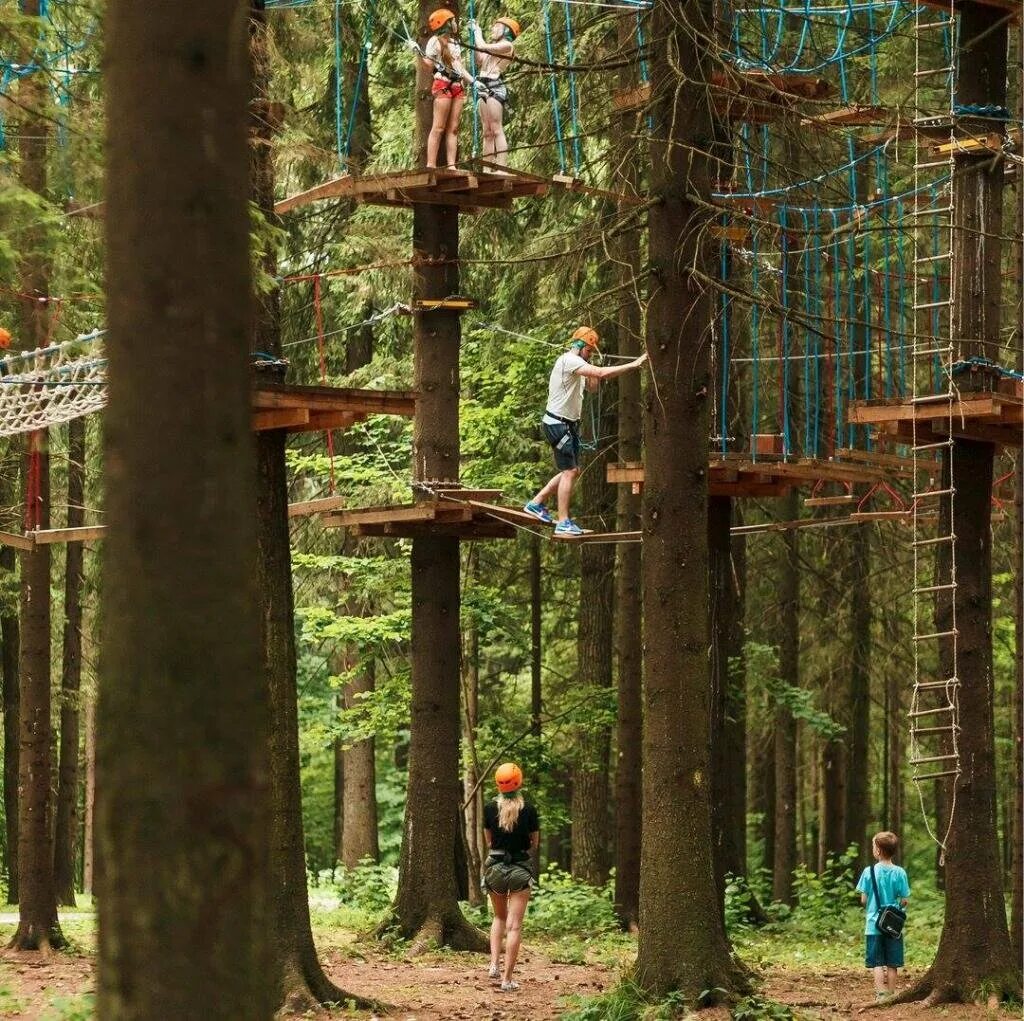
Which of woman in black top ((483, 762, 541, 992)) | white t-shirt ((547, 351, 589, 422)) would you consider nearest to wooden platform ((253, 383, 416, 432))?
woman in black top ((483, 762, 541, 992))

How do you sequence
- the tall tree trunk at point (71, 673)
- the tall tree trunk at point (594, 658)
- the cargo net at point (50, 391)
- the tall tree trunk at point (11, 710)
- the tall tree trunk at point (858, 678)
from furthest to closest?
the tall tree trunk at point (11, 710)
the tall tree trunk at point (858, 678)
the tall tree trunk at point (594, 658)
the tall tree trunk at point (71, 673)
the cargo net at point (50, 391)

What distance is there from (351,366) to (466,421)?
13.9 ft

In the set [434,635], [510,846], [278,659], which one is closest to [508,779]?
[510,846]

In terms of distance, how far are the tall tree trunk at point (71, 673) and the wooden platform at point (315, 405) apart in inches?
196

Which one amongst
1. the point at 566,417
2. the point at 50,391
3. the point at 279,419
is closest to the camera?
the point at 279,419

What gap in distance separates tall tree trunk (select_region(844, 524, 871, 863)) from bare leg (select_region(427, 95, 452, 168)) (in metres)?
8.94

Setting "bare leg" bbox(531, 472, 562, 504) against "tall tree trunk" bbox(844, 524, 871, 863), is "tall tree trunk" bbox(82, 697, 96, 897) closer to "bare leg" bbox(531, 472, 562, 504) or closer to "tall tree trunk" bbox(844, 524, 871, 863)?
"tall tree trunk" bbox(844, 524, 871, 863)

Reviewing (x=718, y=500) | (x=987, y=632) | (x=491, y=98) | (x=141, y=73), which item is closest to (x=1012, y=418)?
(x=987, y=632)

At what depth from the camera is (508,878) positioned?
1132cm

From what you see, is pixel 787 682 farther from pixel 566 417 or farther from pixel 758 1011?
pixel 758 1011

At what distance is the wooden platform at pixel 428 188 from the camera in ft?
41.6

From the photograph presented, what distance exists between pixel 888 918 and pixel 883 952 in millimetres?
236

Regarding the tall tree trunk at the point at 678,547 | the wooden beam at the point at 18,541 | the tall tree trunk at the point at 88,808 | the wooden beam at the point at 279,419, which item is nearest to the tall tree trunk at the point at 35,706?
the wooden beam at the point at 18,541

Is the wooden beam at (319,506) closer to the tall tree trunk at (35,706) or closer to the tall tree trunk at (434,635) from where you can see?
the tall tree trunk at (434,635)
